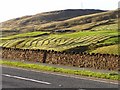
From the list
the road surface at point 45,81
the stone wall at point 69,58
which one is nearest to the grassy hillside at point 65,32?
the stone wall at point 69,58

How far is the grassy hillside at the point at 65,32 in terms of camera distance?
56.9m

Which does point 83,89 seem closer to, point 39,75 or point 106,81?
point 106,81

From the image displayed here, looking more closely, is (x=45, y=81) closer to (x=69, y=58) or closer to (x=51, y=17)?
(x=69, y=58)

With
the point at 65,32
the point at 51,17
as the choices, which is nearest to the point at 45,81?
the point at 65,32

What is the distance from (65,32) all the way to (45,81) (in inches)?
2538

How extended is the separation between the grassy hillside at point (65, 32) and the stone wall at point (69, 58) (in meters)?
10.7

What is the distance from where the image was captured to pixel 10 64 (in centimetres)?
3556

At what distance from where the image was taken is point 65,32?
287 feet

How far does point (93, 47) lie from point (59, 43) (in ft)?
39.6

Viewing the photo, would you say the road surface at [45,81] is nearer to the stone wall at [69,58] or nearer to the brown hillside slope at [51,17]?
the stone wall at [69,58]

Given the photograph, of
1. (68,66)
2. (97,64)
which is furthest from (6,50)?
(97,64)

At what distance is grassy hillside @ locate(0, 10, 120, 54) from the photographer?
187ft

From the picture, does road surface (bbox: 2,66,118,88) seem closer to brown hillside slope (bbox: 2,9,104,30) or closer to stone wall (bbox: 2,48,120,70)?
stone wall (bbox: 2,48,120,70)

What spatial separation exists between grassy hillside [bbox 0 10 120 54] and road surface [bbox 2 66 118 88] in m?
19.5
